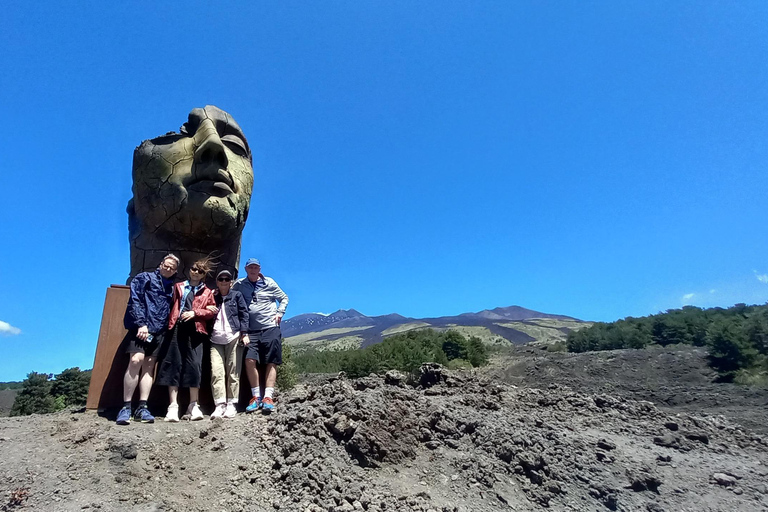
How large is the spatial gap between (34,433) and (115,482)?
4.56 feet

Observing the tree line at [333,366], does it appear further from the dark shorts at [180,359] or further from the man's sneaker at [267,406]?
the dark shorts at [180,359]

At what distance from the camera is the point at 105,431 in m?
3.98

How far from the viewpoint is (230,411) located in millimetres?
4645

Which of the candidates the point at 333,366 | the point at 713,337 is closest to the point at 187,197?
the point at 333,366

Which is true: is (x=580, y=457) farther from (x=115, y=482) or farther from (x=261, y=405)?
A: (x=115, y=482)

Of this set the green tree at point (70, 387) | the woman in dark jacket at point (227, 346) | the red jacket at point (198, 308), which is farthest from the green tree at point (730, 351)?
the green tree at point (70, 387)

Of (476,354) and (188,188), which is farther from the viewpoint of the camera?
(476,354)

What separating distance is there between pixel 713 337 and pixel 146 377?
15974 mm

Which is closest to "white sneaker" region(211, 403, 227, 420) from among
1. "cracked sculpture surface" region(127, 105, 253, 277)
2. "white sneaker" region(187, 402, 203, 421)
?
"white sneaker" region(187, 402, 203, 421)

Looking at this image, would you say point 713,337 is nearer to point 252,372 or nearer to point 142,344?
point 252,372

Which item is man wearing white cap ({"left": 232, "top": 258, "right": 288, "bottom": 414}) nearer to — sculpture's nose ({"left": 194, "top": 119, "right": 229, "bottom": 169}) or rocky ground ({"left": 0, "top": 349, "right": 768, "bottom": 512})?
rocky ground ({"left": 0, "top": 349, "right": 768, "bottom": 512})

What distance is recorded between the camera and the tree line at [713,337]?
13.4 meters

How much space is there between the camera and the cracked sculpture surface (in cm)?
525

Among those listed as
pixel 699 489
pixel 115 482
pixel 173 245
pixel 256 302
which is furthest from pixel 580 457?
pixel 173 245
